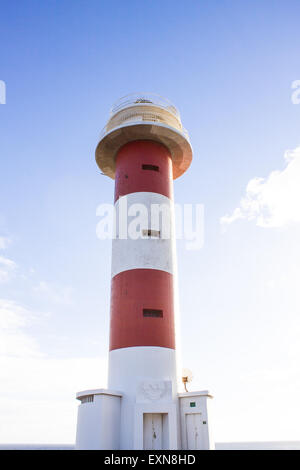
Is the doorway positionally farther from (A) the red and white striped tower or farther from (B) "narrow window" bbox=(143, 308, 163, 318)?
(B) "narrow window" bbox=(143, 308, 163, 318)

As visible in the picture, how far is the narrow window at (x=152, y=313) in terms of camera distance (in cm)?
1430

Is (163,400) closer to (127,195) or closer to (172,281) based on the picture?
(172,281)

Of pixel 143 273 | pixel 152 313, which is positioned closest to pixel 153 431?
pixel 152 313


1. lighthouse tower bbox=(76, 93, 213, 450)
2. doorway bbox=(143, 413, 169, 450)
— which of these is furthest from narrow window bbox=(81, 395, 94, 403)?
doorway bbox=(143, 413, 169, 450)

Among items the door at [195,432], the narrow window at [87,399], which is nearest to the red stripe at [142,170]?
the narrow window at [87,399]

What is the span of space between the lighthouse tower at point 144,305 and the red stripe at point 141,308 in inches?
1.5

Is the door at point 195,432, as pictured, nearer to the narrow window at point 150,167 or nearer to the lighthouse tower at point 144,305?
the lighthouse tower at point 144,305

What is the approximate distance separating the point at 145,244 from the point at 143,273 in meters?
1.34

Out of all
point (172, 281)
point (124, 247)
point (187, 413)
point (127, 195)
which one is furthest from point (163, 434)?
point (127, 195)

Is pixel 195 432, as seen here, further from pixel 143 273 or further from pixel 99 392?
pixel 143 273

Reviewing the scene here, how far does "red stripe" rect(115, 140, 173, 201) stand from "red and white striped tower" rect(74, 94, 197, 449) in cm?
5

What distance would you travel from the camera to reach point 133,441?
40.1ft

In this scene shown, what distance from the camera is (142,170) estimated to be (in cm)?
1700

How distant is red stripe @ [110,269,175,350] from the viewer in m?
13.9
